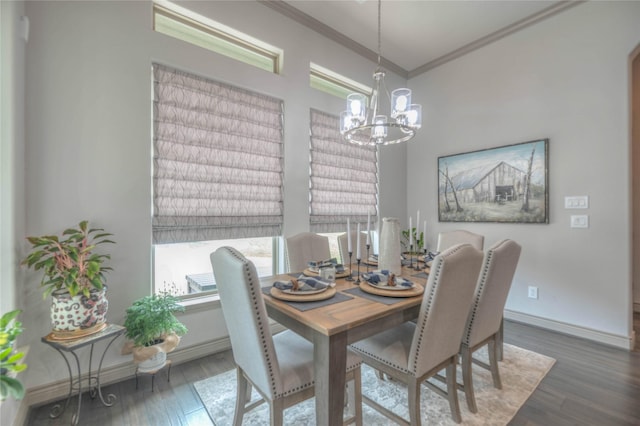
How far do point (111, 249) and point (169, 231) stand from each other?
1.34ft

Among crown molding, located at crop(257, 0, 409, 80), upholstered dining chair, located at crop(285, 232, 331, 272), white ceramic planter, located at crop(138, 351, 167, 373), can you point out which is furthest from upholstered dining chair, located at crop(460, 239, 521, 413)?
crown molding, located at crop(257, 0, 409, 80)

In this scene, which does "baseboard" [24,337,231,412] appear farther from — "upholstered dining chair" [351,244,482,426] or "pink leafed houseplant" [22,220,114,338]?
"upholstered dining chair" [351,244,482,426]

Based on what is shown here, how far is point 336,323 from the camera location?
1247mm

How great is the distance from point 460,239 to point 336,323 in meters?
2.04

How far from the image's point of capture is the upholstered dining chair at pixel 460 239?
105 inches

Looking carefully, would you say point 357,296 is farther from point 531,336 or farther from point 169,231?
point 531,336

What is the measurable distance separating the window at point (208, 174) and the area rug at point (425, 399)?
3.24 ft

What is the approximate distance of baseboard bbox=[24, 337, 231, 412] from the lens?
1825mm

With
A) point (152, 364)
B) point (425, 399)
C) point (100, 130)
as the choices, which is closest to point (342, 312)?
point (425, 399)

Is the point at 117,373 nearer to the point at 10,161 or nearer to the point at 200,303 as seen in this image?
the point at 200,303

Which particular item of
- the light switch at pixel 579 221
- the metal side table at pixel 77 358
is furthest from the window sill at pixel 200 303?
the light switch at pixel 579 221

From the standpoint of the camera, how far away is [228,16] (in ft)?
8.73

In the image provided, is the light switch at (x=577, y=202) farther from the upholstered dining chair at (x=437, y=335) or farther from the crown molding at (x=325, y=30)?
the crown molding at (x=325, y=30)

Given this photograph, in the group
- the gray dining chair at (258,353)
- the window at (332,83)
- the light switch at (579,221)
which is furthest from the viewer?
the window at (332,83)
